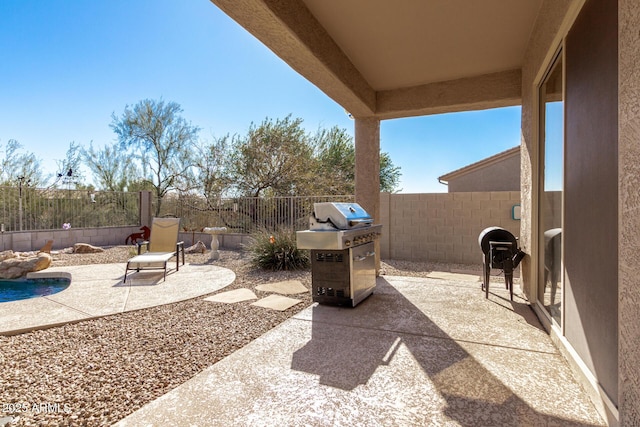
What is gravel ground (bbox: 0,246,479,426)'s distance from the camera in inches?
79.3

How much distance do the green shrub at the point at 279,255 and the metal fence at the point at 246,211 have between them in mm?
1730

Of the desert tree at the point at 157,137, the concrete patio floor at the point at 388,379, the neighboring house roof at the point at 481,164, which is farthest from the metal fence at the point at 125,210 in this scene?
the neighboring house roof at the point at 481,164

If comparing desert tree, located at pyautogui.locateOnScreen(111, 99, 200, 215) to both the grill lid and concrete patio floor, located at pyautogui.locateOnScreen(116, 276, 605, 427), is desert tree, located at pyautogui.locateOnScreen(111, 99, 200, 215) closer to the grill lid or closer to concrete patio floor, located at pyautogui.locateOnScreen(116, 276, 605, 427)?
the grill lid

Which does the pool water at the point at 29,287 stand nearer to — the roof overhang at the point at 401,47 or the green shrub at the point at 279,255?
the green shrub at the point at 279,255

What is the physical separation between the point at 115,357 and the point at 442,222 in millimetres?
7289

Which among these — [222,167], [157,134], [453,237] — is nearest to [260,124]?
[222,167]

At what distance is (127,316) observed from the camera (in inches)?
149

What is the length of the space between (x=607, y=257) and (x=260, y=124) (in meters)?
13.9

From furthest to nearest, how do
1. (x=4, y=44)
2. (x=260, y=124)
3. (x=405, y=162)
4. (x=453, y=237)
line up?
(x=405, y=162) < (x=260, y=124) < (x=4, y=44) < (x=453, y=237)

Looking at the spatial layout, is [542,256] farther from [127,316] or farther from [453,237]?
[127,316]

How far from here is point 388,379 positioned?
2328mm

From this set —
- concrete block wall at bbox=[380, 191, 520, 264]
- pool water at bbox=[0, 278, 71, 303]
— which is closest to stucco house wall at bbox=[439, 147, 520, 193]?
concrete block wall at bbox=[380, 191, 520, 264]

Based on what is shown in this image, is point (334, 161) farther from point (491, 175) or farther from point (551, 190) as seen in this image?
point (551, 190)

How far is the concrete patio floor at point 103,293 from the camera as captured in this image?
11.8 feet
